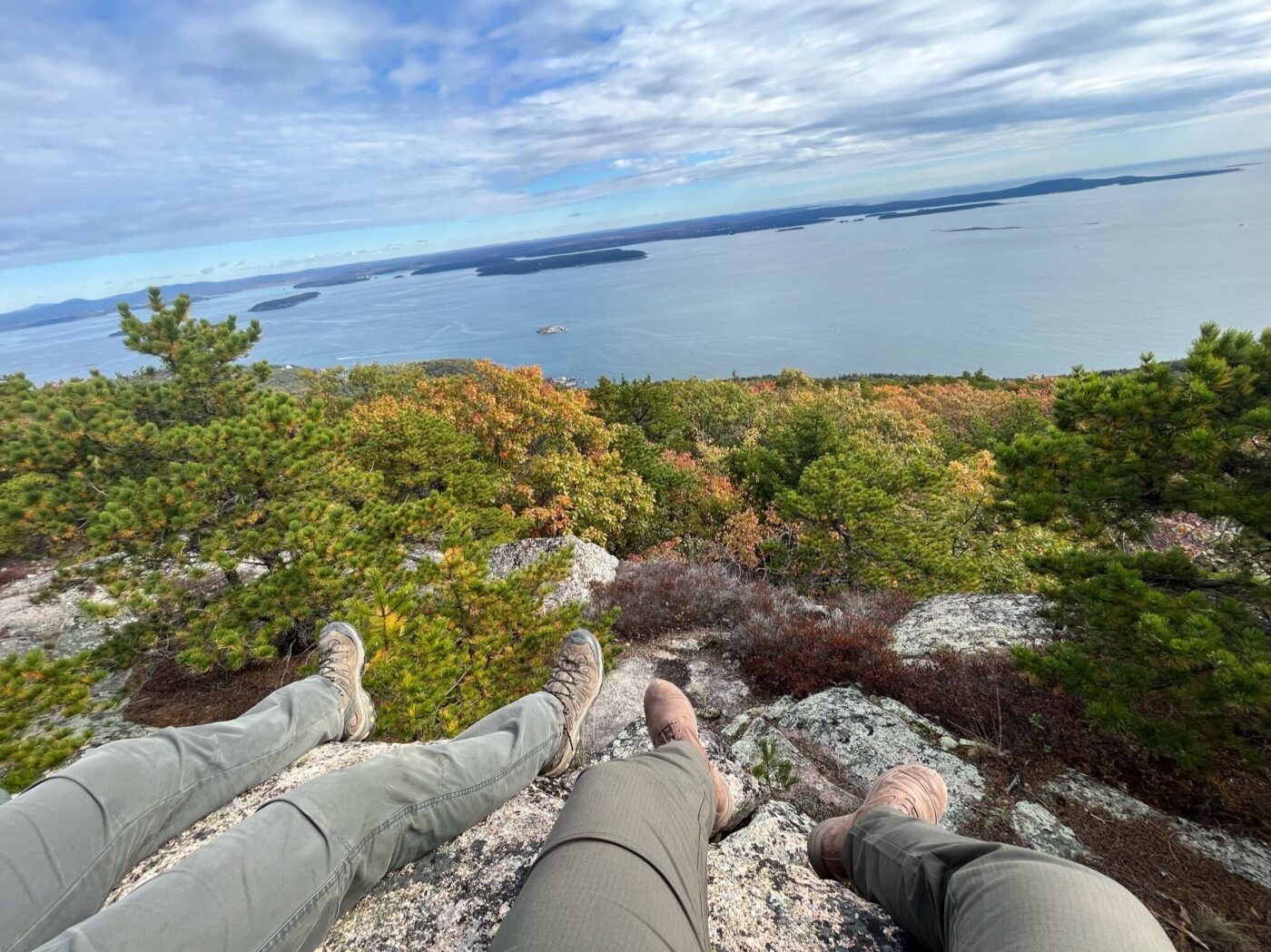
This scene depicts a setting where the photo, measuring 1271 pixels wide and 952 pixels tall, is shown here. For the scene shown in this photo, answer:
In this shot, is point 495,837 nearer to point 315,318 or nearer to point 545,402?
point 545,402

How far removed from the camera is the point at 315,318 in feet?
409

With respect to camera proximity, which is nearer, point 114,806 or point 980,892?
point 980,892

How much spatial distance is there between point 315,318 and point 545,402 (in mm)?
135976

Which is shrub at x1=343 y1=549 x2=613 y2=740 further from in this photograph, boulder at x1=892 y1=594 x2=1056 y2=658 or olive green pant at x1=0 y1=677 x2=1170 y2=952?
boulder at x1=892 y1=594 x2=1056 y2=658

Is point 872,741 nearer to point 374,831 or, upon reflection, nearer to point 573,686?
point 573,686

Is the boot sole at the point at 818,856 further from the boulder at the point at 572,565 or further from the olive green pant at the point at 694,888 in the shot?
the boulder at the point at 572,565

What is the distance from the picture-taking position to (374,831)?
2.18 meters

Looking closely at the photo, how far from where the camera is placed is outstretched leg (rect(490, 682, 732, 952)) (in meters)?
1.32

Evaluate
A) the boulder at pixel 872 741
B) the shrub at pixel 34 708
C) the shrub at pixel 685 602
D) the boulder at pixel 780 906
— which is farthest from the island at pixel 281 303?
the boulder at pixel 780 906

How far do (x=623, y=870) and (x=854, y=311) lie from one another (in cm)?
9244

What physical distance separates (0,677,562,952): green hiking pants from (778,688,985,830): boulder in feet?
8.31

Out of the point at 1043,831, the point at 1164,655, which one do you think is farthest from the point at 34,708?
the point at 1164,655

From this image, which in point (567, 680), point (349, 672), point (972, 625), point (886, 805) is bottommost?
point (972, 625)

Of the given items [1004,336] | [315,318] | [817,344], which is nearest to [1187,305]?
[1004,336]
